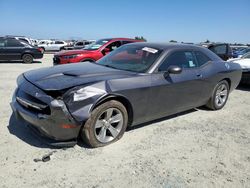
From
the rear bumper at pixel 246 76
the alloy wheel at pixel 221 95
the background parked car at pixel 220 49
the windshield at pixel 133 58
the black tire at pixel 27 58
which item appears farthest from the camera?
the black tire at pixel 27 58

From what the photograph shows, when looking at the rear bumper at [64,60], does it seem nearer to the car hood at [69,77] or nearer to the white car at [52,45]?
the car hood at [69,77]

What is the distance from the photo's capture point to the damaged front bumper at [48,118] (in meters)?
3.07

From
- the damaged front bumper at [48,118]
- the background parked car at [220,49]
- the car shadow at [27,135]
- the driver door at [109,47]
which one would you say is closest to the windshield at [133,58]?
the car shadow at [27,135]

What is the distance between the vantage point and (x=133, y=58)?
4.44m

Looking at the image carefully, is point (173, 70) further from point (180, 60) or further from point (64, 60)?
point (64, 60)

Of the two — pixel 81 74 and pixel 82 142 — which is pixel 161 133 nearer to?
pixel 82 142

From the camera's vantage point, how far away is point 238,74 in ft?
19.9

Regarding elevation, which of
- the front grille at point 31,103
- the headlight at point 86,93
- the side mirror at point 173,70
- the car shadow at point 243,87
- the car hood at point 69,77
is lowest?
the car shadow at point 243,87

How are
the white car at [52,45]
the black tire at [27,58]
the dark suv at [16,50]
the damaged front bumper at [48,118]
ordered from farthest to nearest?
the white car at [52,45] < the black tire at [27,58] < the dark suv at [16,50] < the damaged front bumper at [48,118]

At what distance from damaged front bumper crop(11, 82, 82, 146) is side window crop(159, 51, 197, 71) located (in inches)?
72.8

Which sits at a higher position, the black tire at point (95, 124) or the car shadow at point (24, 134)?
the black tire at point (95, 124)

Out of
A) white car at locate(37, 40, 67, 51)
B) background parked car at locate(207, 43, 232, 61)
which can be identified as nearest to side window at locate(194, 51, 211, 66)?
background parked car at locate(207, 43, 232, 61)

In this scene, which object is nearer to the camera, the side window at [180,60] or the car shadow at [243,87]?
the side window at [180,60]

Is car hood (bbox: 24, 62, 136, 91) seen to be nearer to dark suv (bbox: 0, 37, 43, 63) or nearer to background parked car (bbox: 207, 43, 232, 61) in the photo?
background parked car (bbox: 207, 43, 232, 61)
